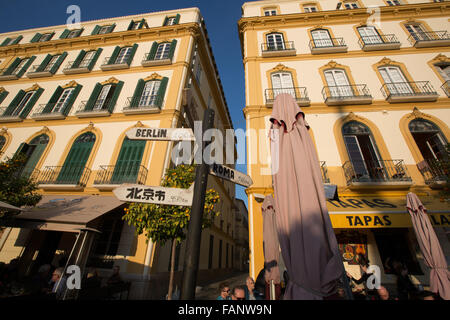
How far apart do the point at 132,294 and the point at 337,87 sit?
13.7 metres

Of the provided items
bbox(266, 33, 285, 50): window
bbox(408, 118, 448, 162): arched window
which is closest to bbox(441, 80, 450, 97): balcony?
bbox(408, 118, 448, 162): arched window

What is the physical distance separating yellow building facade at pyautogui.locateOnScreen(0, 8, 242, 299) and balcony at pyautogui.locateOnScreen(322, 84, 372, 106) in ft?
21.3

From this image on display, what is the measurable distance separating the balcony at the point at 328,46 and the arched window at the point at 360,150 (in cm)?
523

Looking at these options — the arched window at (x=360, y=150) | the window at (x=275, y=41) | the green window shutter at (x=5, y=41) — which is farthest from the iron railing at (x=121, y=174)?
the green window shutter at (x=5, y=41)

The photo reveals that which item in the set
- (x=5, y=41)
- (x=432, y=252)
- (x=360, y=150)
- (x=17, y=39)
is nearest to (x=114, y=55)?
(x=17, y=39)

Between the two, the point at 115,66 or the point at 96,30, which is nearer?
the point at 115,66

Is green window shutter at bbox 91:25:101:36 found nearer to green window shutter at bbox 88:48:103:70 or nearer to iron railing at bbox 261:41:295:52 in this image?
green window shutter at bbox 88:48:103:70

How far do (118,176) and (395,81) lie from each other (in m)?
15.6

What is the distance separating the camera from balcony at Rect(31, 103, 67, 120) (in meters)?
11.2

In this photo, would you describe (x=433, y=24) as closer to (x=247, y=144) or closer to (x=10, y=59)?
(x=247, y=144)

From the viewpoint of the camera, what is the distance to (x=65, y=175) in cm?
970

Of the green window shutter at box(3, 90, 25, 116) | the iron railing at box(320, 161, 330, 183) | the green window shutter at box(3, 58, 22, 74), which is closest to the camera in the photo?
the iron railing at box(320, 161, 330, 183)

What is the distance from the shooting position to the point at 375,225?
583cm

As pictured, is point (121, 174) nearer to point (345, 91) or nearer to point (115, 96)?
point (115, 96)
